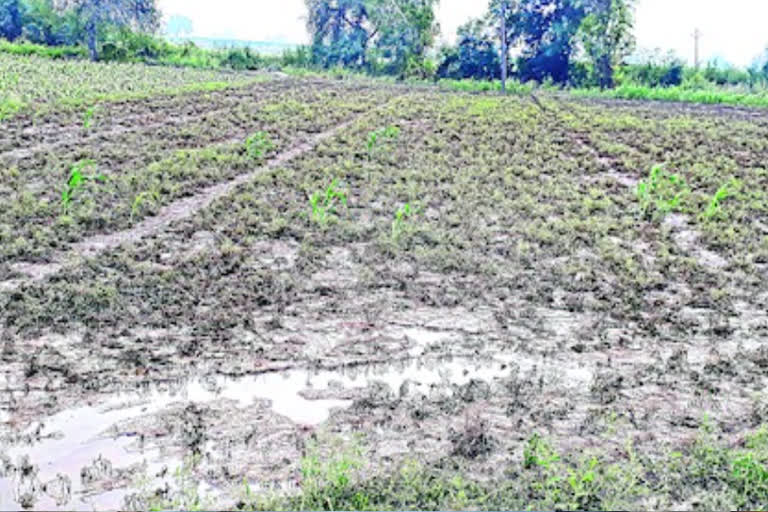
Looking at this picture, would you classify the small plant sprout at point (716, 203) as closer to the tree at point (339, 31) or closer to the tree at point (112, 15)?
the tree at point (339, 31)

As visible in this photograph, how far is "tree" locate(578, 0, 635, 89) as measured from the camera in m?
31.7

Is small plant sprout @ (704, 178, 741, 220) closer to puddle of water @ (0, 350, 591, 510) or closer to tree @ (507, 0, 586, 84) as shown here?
puddle of water @ (0, 350, 591, 510)

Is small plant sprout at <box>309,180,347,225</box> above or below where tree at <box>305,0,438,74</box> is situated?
below

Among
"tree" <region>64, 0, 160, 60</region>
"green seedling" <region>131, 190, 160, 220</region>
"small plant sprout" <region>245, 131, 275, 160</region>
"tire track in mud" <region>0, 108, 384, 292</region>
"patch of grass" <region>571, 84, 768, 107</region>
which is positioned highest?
"tree" <region>64, 0, 160, 60</region>

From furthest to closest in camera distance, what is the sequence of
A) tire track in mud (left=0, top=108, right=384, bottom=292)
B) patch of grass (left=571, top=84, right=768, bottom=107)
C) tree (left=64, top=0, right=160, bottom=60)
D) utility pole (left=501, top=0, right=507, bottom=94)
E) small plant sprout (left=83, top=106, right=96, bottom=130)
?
tree (left=64, top=0, right=160, bottom=60) → utility pole (left=501, top=0, right=507, bottom=94) → patch of grass (left=571, top=84, right=768, bottom=107) → small plant sprout (left=83, top=106, right=96, bottom=130) → tire track in mud (left=0, top=108, right=384, bottom=292)

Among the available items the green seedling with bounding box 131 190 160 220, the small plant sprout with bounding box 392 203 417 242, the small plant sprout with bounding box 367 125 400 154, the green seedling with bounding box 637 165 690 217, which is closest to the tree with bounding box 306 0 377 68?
the small plant sprout with bounding box 367 125 400 154

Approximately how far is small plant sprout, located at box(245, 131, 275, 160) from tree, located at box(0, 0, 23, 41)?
1213 inches

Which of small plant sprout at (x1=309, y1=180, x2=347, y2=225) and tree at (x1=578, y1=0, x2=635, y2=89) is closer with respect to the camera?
small plant sprout at (x1=309, y1=180, x2=347, y2=225)

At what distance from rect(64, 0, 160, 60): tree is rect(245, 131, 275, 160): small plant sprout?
79.0 ft

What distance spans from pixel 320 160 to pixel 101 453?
29.3 ft

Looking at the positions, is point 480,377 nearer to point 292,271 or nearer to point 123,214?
point 292,271

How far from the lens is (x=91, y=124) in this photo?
1574 centimetres

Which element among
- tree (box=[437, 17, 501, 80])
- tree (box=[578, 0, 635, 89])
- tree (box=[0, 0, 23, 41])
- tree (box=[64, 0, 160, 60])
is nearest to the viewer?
tree (box=[578, 0, 635, 89])

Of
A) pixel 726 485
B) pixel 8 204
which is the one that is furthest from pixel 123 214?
pixel 726 485
